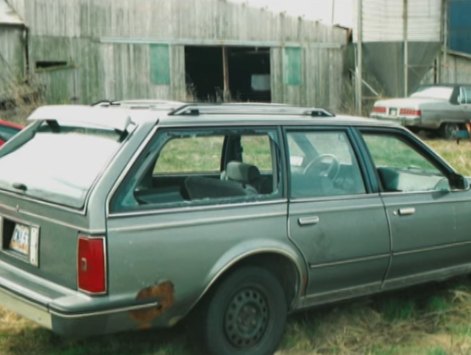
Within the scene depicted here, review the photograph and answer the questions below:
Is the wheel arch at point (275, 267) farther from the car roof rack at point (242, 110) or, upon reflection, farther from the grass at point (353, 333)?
the car roof rack at point (242, 110)

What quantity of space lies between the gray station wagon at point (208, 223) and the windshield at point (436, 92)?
654 inches

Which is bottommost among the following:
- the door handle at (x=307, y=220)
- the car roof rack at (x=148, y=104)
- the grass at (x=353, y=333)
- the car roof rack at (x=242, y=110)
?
the grass at (x=353, y=333)

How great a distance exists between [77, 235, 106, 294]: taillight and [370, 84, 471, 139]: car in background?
17537 mm

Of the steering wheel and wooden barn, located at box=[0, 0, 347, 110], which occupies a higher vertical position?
wooden barn, located at box=[0, 0, 347, 110]

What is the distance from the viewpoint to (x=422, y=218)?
5.18 m

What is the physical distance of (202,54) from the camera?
2708 cm

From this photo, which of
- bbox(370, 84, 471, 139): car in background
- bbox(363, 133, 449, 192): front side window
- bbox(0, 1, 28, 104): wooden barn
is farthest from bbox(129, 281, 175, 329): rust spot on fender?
bbox(0, 1, 28, 104): wooden barn

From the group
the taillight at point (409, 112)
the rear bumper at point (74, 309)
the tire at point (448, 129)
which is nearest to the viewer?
the rear bumper at point (74, 309)

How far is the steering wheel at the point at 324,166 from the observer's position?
16.1 feet

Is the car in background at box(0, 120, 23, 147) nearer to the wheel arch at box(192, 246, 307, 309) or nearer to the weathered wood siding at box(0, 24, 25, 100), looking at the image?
the wheel arch at box(192, 246, 307, 309)

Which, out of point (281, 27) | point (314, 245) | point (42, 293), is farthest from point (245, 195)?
point (281, 27)

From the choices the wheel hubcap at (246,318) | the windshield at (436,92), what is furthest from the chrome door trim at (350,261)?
the windshield at (436,92)

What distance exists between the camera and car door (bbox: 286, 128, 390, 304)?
4559mm

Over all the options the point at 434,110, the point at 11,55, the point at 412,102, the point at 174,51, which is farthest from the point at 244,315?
the point at 174,51
